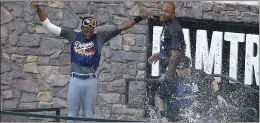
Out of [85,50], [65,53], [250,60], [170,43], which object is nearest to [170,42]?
[170,43]

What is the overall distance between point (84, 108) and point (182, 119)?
3.87ft

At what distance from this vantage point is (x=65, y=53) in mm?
10930

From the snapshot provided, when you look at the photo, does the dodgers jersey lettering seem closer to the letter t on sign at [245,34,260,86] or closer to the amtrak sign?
the amtrak sign

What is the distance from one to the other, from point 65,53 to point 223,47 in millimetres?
2240

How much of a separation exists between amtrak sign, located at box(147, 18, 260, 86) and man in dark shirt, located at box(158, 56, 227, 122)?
120 cm

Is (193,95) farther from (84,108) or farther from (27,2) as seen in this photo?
(27,2)

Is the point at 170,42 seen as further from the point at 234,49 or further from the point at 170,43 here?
the point at 234,49

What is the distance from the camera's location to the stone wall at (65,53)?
35.2 ft

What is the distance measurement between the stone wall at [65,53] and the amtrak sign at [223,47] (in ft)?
0.49

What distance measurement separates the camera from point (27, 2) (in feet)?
35.8

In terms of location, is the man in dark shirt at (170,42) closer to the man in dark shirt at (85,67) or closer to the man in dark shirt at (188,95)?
the man in dark shirt at (188,95)

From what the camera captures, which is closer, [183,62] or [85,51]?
[85,51]

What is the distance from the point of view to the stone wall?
35.2ft

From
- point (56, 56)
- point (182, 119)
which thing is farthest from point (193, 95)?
point (56, 56)
